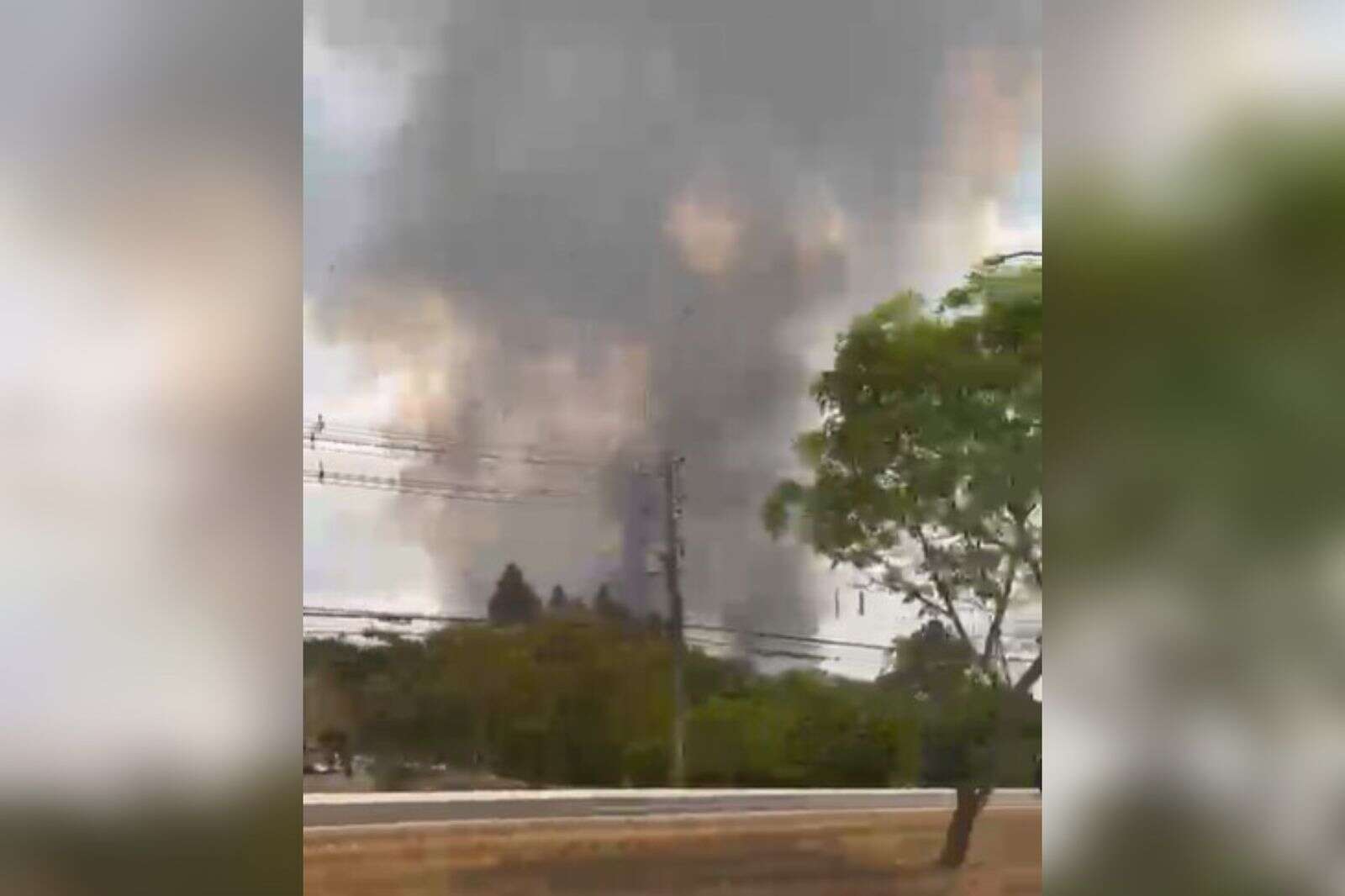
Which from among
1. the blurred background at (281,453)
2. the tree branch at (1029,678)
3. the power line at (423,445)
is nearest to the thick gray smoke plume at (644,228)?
the power line at (423,445)

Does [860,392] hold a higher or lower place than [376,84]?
lower

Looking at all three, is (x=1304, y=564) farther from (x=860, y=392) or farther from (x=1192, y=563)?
(x=860, y=392)

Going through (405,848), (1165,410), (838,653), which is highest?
(1165,410)

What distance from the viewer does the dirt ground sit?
1.99 meters

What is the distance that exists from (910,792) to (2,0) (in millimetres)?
2068

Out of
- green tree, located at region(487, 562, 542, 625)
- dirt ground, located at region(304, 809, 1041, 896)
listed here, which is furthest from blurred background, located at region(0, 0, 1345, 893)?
green tree, located at region(487, 562, 542, 625)

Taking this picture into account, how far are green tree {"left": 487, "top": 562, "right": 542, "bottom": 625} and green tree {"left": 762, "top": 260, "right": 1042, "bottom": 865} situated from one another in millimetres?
450

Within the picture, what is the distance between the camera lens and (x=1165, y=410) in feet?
6.29

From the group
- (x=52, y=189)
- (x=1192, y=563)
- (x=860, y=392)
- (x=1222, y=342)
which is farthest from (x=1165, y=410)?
(x=52, y=189)

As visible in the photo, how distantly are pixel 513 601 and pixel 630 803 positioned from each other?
41 cm

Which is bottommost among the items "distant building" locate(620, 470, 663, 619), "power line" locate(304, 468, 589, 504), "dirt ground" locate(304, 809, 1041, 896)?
"dirt ground" locate(304, 809, 1041, 896)

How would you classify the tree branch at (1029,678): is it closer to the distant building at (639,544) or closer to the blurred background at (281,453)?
the blurred background at (281,453)

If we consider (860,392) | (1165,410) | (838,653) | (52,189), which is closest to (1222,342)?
(1165,410)

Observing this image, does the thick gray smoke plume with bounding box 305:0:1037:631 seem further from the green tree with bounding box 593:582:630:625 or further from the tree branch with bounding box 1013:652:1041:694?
the tree branch with bounding box 1013:652:1041:694
